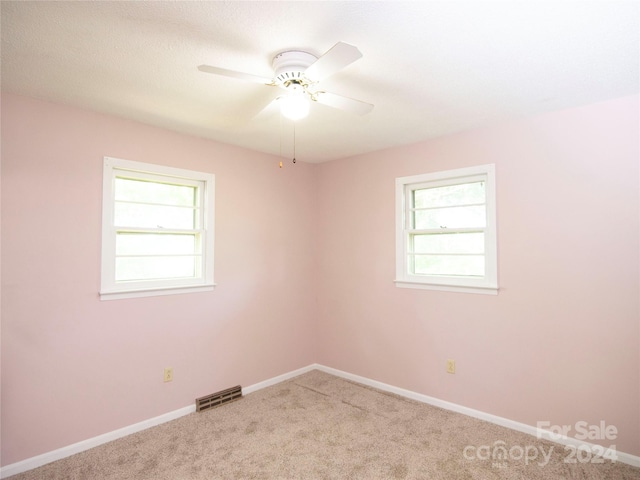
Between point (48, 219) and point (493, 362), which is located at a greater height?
point (48, 219)

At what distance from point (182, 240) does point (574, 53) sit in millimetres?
3147

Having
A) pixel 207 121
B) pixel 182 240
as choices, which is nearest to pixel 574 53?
pixel 207 121

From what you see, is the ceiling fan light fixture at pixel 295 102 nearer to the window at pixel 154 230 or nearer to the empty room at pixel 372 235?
the empty room at pixel 372 235

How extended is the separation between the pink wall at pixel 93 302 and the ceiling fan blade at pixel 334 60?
A: 6.36ft

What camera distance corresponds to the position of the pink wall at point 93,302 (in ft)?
7.77

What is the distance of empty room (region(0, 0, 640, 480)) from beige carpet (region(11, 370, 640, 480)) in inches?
Answer: 0.8

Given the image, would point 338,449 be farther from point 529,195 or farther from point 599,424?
point 529,195

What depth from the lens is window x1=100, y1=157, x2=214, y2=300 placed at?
278 cm

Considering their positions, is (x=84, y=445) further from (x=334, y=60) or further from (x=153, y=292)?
(x=334, y=60)

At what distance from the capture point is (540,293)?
9.01ft

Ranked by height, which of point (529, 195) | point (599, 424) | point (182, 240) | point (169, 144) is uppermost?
point (169, 144)

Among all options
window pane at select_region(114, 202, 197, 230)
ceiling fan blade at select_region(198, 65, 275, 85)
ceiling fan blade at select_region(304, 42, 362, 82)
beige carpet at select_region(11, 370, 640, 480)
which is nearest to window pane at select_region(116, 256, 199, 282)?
window pane at select_region(114, 202, 197, 230)

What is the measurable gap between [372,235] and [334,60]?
246 centimetres

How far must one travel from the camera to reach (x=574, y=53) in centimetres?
186
